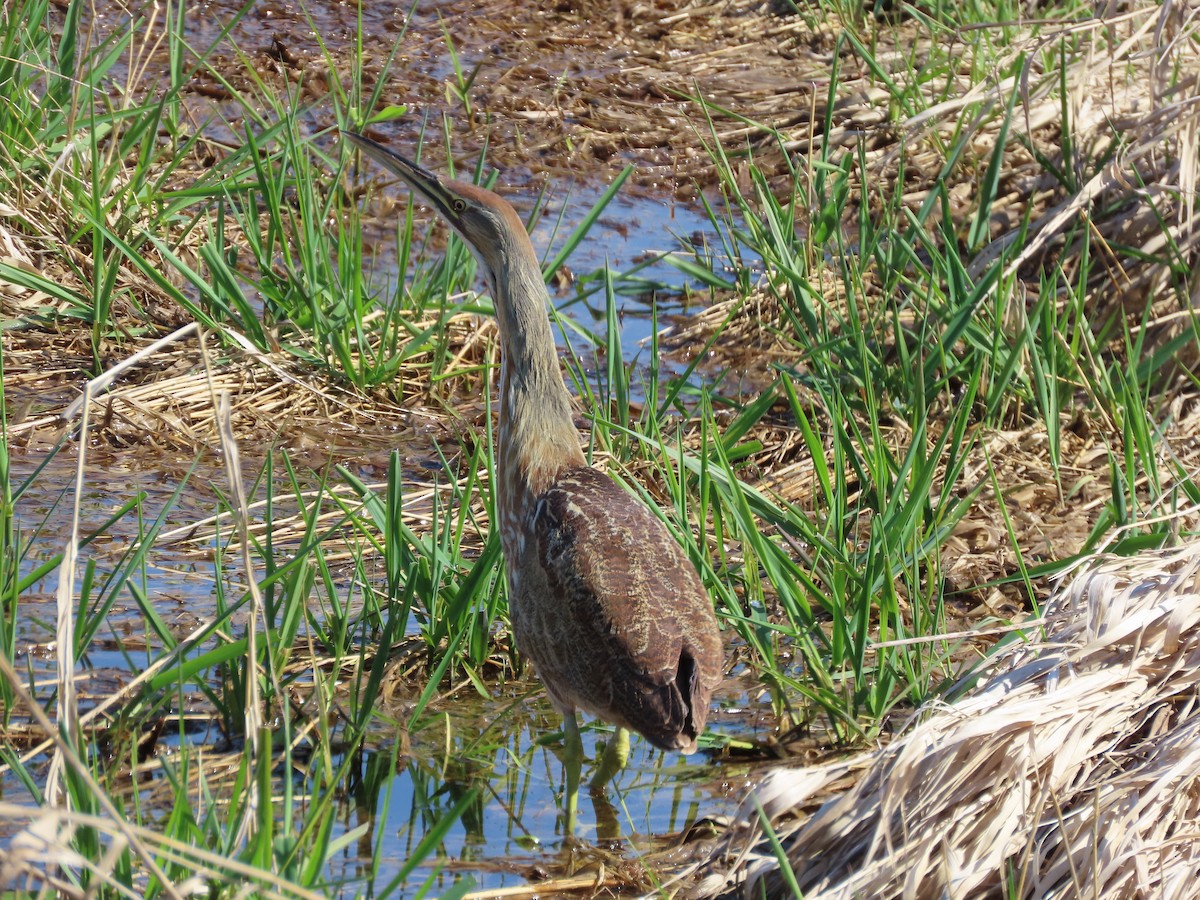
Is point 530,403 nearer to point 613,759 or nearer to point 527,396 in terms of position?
point 527,396

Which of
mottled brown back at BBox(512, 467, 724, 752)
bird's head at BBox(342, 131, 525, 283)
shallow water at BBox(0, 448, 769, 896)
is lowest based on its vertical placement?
shallow water at BBox(0, 448, 769, 896)

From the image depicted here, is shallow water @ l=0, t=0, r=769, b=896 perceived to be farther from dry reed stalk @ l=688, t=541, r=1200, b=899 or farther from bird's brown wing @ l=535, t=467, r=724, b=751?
dry reed stalk @ l=688, t=541, r=1200, b=899

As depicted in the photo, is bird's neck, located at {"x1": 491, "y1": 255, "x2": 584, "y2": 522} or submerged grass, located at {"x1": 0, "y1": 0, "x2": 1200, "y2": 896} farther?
bird's neck, located at {"x1": 491, "y1": 255, "x2": 584, "y2": 522}

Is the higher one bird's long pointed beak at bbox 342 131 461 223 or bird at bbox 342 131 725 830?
bird's long pointed beak at bbox 342 131 461 223

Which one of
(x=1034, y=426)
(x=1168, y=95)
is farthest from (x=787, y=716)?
(x=1168, y=95)

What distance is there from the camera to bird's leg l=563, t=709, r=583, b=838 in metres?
3.15

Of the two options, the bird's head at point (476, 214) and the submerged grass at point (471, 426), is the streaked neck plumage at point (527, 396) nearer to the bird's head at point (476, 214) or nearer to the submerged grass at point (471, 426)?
the bird's head at point (476, 214)

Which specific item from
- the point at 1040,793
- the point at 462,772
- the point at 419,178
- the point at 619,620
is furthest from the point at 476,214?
the point at 1040,793

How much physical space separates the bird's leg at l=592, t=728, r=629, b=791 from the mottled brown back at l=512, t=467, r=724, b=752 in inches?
4.4

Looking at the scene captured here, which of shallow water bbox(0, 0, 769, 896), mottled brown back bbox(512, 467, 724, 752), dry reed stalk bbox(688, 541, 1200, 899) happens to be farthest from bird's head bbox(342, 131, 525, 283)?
dry reed stalk bbox(688, 541, 1200, 899)

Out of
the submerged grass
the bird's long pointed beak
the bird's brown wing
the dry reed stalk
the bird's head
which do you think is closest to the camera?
the dry reed stalk

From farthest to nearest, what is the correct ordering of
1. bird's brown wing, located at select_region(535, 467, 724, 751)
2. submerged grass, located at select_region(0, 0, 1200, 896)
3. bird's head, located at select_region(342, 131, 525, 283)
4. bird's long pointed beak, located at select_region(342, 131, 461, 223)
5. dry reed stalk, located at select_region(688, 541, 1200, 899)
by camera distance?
bird's long pointed beak, located at select_region(342, 131, 461, 223) < bird's head, located at select_region(342, 131, 525, 283) < submerged grass, located at select_region(0, 0, 1200, 896) < bird's brown wing, located at select_region(535, 467, 724, 751) < dry reed stalk, located at select_region(688, 541, 1200, 899)

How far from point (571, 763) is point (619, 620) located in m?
0.36

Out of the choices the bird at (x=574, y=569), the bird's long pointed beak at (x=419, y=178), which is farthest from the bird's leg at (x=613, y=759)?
the bird's long pointed beak at (x=419, y=178)
